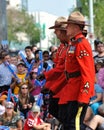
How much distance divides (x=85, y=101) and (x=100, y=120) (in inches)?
126

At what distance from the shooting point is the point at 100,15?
48438 millimetres

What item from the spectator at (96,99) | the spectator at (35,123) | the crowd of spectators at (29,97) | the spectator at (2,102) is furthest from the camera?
the spectator at (96,99)

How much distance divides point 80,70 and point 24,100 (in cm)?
472

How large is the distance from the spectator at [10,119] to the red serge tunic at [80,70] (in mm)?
3114

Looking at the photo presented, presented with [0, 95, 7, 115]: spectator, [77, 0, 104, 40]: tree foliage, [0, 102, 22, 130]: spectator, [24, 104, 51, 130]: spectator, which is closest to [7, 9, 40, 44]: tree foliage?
[77, 0, 104, 40]: tree foliage

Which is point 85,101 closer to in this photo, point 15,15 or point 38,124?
point 38,124

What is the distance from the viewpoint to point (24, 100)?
10914 mm

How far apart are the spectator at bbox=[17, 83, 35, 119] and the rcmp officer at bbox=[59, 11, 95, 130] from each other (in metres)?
4.21

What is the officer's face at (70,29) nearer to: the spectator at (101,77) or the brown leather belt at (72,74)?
the brown leather belt at (72,74)

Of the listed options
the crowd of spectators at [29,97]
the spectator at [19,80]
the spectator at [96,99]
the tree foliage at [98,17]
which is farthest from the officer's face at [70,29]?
the tree foliage at [98,17]

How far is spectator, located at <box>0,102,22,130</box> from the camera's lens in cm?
955

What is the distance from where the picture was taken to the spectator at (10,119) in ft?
31.3

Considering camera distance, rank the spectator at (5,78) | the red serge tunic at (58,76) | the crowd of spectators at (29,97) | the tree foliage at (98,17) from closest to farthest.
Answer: the red serge tunic at (58,76)
the crowd of spectators at (29,97)
the spectator at (5,78)
the tree foliage at (98,17)

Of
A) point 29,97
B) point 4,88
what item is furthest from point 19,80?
point 29,97
